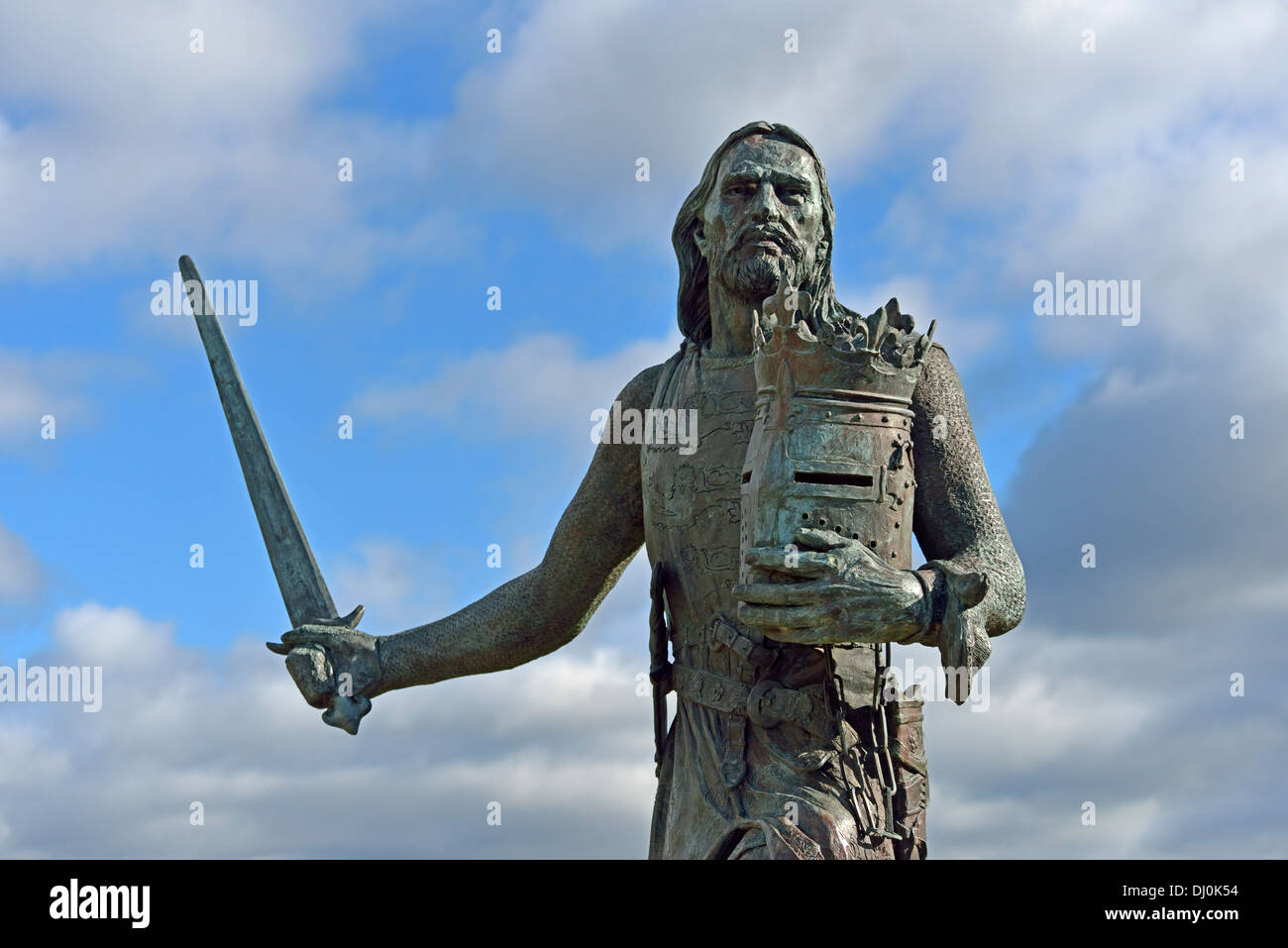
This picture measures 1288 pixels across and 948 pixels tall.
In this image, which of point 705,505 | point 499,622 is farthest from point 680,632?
point 499,622

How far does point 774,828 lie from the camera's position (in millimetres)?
8609

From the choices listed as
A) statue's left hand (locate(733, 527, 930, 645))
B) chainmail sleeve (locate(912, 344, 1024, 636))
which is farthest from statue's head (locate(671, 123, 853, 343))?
statue's left hand (locate(733, 527, 930, 645))

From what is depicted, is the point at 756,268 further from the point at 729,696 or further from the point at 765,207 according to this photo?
the point at 729,696

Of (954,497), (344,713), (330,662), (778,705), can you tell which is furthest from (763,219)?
(344,713)

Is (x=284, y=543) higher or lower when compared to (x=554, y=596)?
higher

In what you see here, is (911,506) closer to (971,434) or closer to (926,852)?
(971,434)

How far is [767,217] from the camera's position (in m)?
9.45

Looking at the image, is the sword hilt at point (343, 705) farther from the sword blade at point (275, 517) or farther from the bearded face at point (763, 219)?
the bearded face at point (763, 219)

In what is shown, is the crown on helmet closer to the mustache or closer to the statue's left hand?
the statue's left hand

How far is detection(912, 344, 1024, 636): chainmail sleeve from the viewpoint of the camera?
895 centimetres

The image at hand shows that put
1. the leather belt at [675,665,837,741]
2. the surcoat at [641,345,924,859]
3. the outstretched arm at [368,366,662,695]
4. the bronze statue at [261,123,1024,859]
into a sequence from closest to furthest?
the bronze statue at [261,123,1024,859]
the surcoat at [641,345,924,859]
the leather belt at [675,665,837,741]
the outstretched arm at [368,366,662,695]

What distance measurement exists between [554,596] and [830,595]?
2.52 metres

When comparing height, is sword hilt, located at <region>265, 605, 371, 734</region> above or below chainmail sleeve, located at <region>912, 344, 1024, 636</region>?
below

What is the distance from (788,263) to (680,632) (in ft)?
6.16
